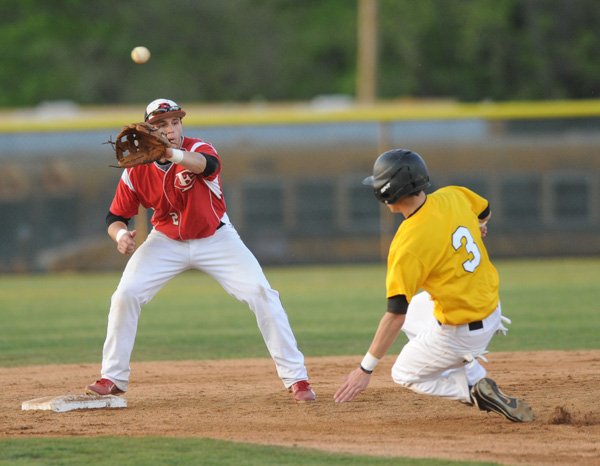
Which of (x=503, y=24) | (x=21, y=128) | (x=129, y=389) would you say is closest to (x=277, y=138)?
(x=21, y=128)

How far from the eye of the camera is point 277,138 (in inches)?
788

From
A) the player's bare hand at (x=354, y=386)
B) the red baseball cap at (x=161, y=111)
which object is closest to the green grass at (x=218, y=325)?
the player's bare hand at (x=354, y=386)

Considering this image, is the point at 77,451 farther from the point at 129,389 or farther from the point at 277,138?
the point at 277,138

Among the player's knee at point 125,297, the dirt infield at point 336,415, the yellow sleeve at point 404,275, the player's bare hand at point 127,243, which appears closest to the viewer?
the dirt infield at point 336,415

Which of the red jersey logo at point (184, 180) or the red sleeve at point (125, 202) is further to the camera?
the red sleeve at point (125, 202)

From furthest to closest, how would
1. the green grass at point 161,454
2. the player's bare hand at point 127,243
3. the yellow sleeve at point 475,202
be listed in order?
1. the player's bare hand at point 127,243
2. the yellow sleeve at point 475,202
3. the green grass at point 161,454

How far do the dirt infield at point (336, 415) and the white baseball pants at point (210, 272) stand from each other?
0.25m

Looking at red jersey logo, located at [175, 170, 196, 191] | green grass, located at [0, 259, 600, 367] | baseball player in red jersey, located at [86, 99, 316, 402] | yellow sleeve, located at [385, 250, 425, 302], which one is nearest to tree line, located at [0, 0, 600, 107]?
green grass, located at [0, 259, 600, 367]

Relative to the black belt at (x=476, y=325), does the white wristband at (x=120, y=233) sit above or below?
above

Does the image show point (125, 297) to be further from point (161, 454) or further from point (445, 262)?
point (445, 262)

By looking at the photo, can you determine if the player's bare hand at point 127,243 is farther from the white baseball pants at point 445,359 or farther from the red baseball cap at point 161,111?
the white baseball pants at point 445,359

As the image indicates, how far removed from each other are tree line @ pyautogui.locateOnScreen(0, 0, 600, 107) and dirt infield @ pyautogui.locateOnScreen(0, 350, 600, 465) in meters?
23.8

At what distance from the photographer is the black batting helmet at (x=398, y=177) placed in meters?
5.53

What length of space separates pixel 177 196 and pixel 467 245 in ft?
6.19
